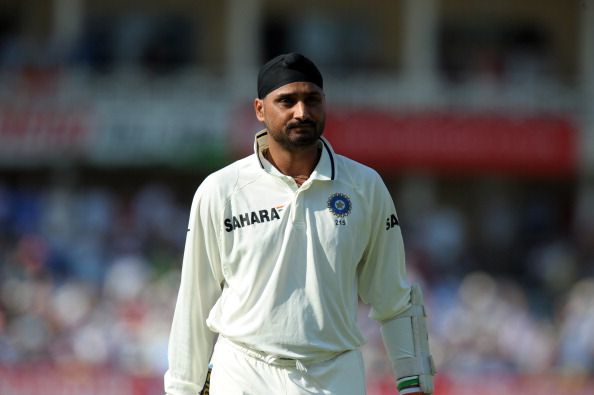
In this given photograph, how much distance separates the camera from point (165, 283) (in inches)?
678

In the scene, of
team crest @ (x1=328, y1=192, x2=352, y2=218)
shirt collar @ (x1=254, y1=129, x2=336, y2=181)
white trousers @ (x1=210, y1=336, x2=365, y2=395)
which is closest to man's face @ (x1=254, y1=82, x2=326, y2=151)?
shirt collar @ (x1=254, y1=129, x2=336, y2=181)

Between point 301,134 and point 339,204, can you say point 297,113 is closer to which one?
point 301,134

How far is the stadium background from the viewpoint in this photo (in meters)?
20.7

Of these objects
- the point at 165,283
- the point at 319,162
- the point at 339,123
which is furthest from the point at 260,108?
the point at 339,123

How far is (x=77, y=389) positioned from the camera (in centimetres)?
1459

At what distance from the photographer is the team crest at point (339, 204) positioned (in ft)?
19.3

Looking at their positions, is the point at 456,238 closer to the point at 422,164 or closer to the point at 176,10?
the point at 422,164

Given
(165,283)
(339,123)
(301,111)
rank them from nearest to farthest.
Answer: (301,111), (165,283), (339,123)

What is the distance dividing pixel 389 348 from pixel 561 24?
20.7m

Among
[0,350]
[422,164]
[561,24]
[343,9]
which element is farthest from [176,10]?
[0,350]

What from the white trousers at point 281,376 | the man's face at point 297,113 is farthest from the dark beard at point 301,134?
the white trousers at point 281,376

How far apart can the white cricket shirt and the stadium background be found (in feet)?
39.6

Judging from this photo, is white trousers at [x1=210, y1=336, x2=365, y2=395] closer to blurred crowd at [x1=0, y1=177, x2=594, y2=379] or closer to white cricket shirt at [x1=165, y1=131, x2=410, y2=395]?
white cricket shirt at [x1=165, y1=131, x2=410, y2=395]

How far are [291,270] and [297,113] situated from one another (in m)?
0.61
